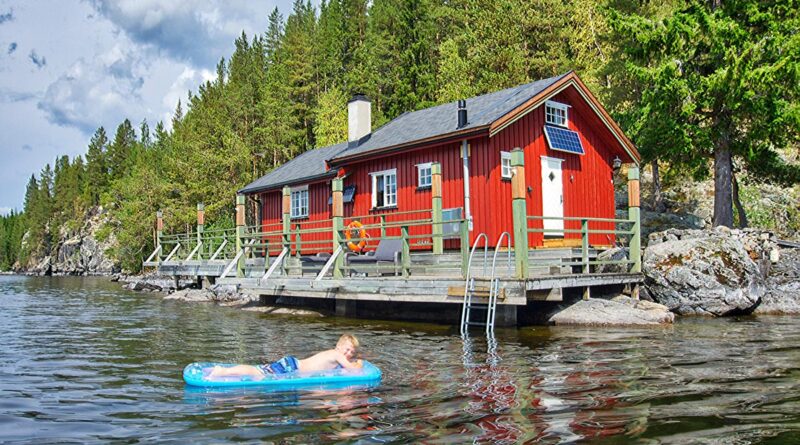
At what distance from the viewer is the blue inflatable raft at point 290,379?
7.37 m

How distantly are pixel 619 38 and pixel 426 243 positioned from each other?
552 inches

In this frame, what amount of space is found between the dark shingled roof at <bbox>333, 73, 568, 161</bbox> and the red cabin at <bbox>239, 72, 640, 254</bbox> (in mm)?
70

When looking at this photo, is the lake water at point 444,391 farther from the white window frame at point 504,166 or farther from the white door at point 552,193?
the white door at point 552,193

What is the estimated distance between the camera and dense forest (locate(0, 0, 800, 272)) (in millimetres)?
18031

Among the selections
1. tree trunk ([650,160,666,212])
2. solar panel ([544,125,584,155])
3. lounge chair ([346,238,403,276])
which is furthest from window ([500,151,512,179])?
tree trunk ([650,160,666,212])

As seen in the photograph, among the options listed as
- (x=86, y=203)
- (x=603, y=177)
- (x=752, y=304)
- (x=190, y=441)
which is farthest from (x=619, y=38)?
(x=86, y=203)

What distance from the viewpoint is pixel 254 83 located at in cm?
5675

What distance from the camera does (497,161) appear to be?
18125 millimetres

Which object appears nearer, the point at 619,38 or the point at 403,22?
the point at 619,38

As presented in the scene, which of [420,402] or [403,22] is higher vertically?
[403,22]

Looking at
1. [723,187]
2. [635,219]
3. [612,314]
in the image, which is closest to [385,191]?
[635,219]

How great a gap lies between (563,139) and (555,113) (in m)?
0.94

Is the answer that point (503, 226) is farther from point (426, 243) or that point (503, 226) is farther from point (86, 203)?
point (86, 203)

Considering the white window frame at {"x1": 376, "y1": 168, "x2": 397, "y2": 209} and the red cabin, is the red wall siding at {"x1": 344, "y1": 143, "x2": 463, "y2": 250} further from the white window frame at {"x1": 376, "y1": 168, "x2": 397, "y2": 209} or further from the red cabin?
the white window frame at {"x1": 376, "y1": 168, "x2": 397, "y2": 209}
